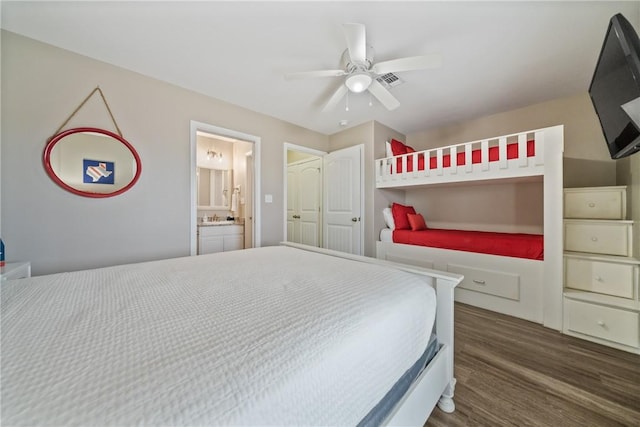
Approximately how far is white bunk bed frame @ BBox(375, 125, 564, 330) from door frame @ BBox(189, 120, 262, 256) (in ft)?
6.81

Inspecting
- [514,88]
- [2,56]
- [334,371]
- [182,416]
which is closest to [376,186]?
[514,88]

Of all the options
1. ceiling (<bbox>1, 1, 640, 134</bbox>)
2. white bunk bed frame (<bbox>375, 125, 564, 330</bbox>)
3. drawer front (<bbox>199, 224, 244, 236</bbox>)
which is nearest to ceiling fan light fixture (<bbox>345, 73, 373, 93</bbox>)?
ceiling (<bbox>1, 1, 640, 134</bbox>)

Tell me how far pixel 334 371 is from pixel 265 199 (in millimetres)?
2592

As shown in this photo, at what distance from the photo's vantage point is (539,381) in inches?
52.7

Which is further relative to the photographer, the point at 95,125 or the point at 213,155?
the point at 213,155

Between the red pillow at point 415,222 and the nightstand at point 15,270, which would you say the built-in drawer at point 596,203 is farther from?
the nightstand at point 15,270

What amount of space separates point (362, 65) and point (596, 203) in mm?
2480

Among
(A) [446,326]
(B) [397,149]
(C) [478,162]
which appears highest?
(B) [397,149]

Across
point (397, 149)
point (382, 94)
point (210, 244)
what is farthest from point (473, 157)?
point (210, 244)

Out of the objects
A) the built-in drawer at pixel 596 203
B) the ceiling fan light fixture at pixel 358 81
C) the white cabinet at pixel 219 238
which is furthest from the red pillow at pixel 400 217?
the white cabinet at pixel 219 238

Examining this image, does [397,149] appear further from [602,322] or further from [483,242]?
[602,322]

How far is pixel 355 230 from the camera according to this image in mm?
3344

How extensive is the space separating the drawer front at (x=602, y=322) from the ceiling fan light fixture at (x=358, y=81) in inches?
98.9

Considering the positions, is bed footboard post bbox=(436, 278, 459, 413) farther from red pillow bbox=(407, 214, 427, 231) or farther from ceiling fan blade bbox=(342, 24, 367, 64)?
red pillow bbox=(407, 214, 427, 231)
